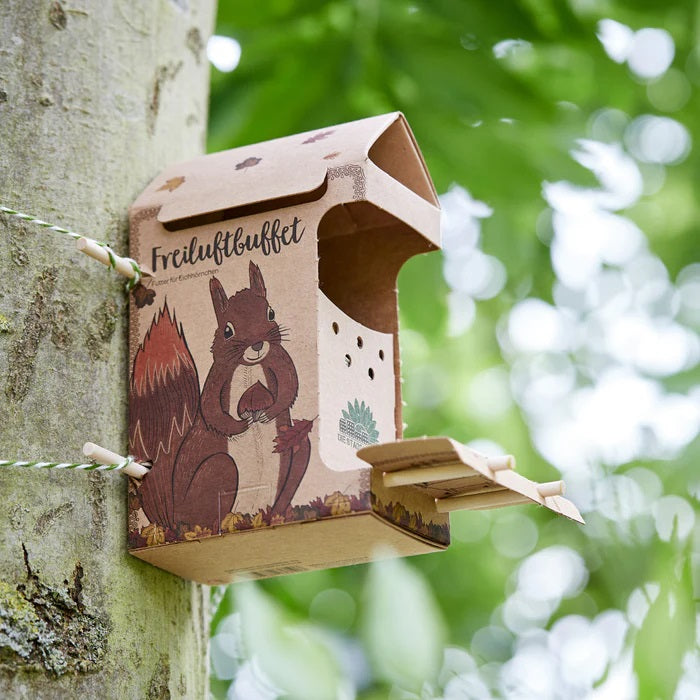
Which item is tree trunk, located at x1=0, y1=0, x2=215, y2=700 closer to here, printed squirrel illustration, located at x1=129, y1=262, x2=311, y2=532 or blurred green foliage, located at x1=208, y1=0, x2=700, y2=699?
printed squirrel illustration, located at x1=129, y1=262, x2=311, y2=532

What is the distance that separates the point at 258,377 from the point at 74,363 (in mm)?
260

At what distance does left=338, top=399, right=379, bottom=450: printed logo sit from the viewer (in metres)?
1.60

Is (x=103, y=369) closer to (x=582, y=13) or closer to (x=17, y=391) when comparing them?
(x=17, y=391)

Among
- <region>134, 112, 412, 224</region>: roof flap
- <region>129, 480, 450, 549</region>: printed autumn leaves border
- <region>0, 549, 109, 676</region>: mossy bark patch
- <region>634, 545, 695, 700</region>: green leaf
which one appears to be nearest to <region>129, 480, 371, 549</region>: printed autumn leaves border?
<region>129, 480, 450, 549</region>: printed autumn leaves border

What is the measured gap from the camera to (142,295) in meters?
1.70

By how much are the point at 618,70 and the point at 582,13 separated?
0.68 feet

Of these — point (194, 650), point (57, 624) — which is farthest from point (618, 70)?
point (57, 624)

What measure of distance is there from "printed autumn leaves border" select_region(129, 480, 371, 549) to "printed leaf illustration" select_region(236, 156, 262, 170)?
0.49m

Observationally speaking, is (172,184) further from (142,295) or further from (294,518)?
(294,518)

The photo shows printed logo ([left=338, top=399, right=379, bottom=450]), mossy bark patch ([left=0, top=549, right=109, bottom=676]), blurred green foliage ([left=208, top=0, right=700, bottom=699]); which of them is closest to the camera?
mossy bark patch ([left=0, top=549, right=109, bottom=676])

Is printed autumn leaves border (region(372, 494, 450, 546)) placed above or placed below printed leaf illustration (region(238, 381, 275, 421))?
below

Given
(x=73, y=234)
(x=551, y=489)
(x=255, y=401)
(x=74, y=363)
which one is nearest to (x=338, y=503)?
(x=255, y=401)

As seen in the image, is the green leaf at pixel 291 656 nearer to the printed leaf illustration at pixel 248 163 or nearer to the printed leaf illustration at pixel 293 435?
the printed leaf illustration at pixel 293 435

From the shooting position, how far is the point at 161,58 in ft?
6.36
